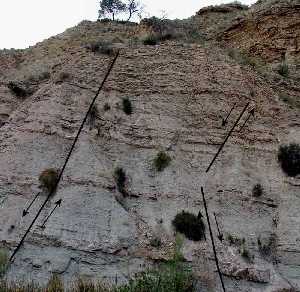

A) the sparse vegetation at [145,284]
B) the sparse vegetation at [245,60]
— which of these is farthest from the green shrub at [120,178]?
the sparse vegetation at [245,60]

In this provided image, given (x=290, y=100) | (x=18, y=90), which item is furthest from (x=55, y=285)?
(x=290, y=100)

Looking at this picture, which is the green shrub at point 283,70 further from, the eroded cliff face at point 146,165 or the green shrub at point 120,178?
the green shrub at point 120,178

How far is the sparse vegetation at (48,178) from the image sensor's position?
71.6ft

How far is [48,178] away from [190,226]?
5048 millimetres

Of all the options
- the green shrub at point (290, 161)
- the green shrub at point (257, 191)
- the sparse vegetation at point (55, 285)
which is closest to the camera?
the sparse vegetation at point (55, 285)

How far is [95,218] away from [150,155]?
4301 millimetres

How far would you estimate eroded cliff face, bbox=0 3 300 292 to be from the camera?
20.6 m

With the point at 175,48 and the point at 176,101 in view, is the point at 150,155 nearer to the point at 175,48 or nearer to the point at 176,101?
the point at 176,101

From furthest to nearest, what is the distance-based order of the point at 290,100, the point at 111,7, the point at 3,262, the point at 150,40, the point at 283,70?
1. the point at 111,7
2. the point at 150,40
3. the point at 283,70
4. the point at 290,100
5. the point at 3,262

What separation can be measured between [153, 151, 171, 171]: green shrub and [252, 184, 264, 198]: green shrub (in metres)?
3.29

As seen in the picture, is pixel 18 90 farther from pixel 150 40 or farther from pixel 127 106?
pixel 150 40

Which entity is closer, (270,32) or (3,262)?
(3,262)

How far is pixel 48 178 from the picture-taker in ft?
72.1

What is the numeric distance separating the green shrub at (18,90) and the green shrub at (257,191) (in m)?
9.97
